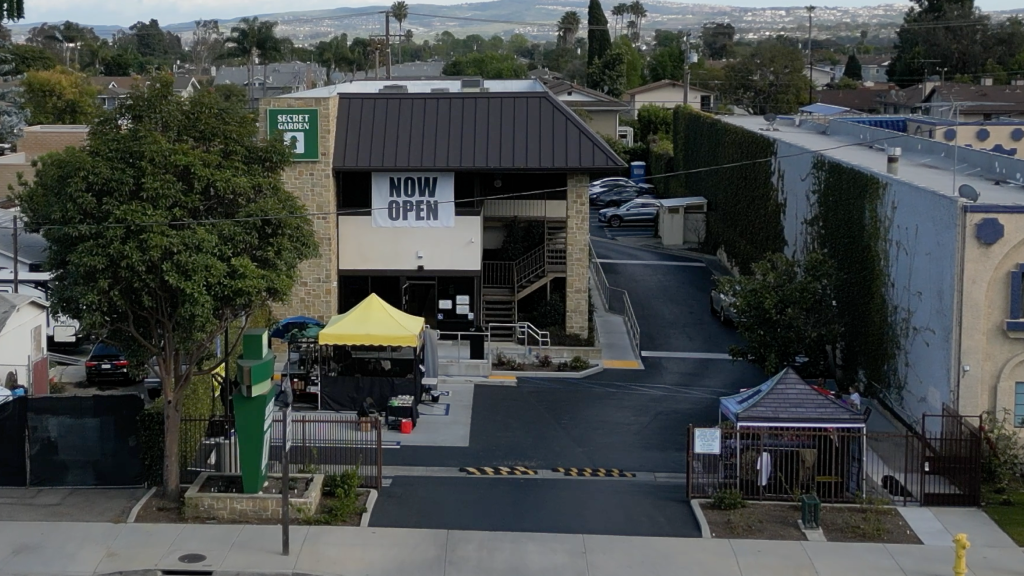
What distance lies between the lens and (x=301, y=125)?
32875 mm

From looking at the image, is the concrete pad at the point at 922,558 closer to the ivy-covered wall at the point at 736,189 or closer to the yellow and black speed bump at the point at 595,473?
the yellow and black speed bump at the point at 595,473

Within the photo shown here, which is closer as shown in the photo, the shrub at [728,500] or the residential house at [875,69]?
the shrub at [728,500]

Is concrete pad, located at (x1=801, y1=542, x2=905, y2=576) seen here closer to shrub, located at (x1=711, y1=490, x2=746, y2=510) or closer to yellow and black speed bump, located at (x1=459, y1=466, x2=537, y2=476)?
shrub, located at (x1=711, y1=490, x2=746, y2=510)

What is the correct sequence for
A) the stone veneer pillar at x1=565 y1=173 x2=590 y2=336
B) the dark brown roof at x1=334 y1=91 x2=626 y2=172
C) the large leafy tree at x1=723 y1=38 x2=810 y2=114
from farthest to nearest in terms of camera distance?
the large leafy tree at x1=723 y1=38 x2=810 y2=114
the stone veneer pillar at x1=565 y1=173 x2=590 y2=336
the dark brown roof at x1=334 y1=91 x2=626 y2=172

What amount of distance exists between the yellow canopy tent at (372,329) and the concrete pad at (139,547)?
868cm

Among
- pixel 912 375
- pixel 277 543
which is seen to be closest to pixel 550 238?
pixel 912 375

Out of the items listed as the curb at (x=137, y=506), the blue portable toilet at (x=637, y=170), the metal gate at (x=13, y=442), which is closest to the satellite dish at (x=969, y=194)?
the curb at (x=137, y=506)

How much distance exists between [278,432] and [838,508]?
11.0 meters

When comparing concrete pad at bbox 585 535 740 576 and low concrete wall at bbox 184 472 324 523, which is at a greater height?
low concrete wall at bbox 184 472 324 523

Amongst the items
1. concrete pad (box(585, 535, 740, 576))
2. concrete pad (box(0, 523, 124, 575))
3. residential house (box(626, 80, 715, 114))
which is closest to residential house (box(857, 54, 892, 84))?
residential house (box(626, 80, 715, 114))

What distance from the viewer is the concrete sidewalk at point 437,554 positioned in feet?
57.6

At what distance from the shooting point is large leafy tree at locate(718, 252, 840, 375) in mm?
28250

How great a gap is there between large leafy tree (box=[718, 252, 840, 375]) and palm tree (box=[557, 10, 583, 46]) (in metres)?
136

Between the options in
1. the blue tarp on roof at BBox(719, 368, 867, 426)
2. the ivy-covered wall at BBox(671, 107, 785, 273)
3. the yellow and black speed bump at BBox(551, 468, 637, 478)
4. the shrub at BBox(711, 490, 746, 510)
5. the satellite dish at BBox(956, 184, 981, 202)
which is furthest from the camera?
the ivy-covered wall at BBox(671, 107, 785, 273)
